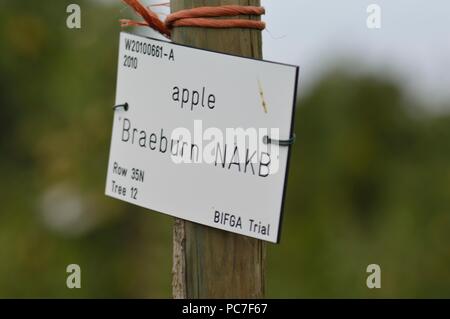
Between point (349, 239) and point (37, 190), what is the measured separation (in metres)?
3.21

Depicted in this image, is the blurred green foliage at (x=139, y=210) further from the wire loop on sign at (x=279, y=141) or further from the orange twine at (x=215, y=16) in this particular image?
the wire loop on sign at (x=279, y=141)

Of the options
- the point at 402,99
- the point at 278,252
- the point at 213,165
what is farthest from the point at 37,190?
the point at 213,165

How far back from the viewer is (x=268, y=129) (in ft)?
6.11

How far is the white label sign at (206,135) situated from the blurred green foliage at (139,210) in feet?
21.3

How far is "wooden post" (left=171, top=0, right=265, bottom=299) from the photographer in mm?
1950

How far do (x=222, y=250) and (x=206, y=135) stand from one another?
24 cm

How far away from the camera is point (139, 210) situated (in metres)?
9.74

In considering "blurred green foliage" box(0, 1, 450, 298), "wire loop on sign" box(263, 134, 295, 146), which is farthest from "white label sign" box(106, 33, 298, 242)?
"blurred green foliage" box(0, 1, 450, 298)

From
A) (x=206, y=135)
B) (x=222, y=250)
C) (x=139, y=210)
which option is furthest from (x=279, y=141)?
(x=139, y=210)

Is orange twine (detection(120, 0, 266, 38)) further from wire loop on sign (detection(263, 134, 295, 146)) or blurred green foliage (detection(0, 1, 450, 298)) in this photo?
blurred green foliage (detection(0, 1, 450, 298))

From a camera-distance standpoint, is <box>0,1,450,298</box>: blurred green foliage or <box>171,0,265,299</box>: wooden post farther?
<box>0,1,450,298</box>: blurred green foliage

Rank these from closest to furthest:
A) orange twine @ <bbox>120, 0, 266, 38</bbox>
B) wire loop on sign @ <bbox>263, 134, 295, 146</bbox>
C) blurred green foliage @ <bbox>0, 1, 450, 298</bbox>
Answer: wire loop on sign @ <bbox>263, 134, 295, 146</bbox>, orange twine @ <bbox>120, 0, 266, 38</bbox>, blurred green foliage @ <bbox>0, 1, 450, 298</bbox>

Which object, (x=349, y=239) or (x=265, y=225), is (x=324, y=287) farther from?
(x=265, y=225)

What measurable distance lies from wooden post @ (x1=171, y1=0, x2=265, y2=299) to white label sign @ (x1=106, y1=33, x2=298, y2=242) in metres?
0.04
